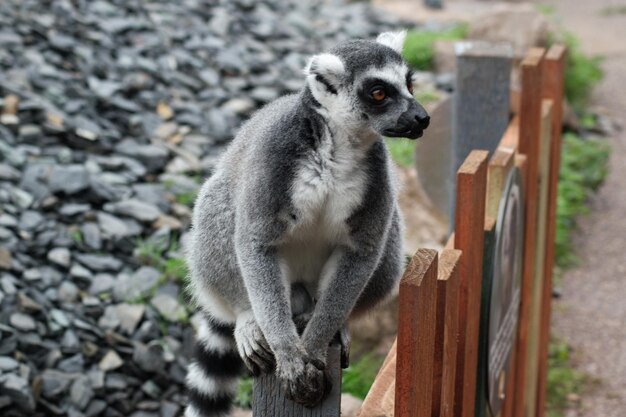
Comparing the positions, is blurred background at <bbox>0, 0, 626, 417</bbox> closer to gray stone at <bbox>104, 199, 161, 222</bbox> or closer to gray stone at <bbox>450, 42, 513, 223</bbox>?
gray stone at <bbox>104, 199, 161, 222</bbox>

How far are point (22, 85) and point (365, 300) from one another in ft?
13.5

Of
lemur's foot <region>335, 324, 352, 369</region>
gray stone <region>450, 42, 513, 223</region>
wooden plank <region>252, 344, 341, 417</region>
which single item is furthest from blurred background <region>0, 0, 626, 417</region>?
wooden plank <region>252, 344, 341, 417</region>

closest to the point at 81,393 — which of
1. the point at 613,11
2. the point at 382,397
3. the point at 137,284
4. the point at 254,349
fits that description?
the point at 137,284

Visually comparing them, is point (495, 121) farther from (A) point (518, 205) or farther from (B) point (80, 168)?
(B) point (80, 168)

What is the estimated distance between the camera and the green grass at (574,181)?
283 inches

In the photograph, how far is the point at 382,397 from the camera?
2348 millimetres

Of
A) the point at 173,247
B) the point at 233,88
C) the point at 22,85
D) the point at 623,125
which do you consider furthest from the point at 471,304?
the point at 623,125

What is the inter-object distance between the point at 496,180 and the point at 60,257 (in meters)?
2.77

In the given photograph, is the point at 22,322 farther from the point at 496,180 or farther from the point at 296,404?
the point at 296,404

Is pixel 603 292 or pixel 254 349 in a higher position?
pixel 254 349

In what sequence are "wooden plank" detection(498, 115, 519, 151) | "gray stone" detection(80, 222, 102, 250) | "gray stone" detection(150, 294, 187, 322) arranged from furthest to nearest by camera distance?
1. "gray stone" detection(80, 222, 102, 250)
2. "gray stone" detection(150, 294, 187, 322)
3. "wooden plank" detection(498, 115, 519, 151)

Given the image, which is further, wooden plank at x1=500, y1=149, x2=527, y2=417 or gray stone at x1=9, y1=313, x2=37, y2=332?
gray stone at x1=9, y1=313, x2=37, y2=332

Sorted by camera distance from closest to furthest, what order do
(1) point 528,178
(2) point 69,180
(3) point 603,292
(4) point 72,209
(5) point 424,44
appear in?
(1) point 528,178
(4) point 72,209
(2) point 69,180
(3) point 603,292
(5) point 424,44

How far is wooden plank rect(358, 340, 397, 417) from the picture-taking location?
228 cm
